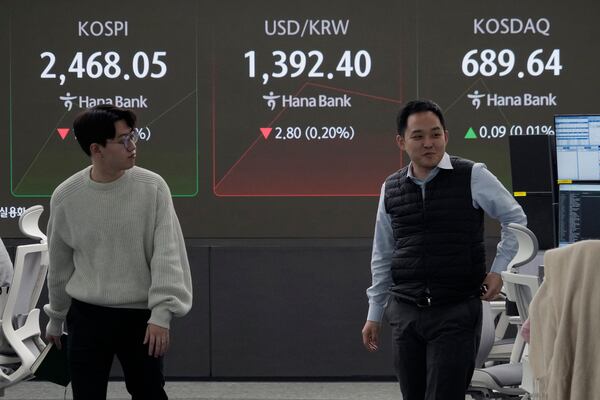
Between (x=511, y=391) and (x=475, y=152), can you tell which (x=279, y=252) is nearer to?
(x=475, y=152)

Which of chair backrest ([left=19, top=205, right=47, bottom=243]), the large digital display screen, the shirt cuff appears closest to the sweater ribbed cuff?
the shirt cuff

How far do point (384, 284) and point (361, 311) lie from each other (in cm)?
271

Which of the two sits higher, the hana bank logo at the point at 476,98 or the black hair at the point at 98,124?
the hana bank logo at the point at 476,98

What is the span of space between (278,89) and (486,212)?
3.04m

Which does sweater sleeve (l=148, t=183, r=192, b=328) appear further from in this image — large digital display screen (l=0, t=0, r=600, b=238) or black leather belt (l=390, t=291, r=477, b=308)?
large digital display screen (l=0, t=0, r=600, b=238)

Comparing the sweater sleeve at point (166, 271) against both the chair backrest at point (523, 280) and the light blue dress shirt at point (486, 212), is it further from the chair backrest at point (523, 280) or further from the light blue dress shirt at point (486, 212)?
the chair backrest at point (523, 280)

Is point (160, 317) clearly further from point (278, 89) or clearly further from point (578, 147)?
point (278, 89)

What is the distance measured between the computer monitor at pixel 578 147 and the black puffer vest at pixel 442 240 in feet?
3.71

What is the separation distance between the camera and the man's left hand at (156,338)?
126 inches

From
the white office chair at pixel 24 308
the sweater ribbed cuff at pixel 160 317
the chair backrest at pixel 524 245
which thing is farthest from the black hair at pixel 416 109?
the white office chair at pixel 24 308

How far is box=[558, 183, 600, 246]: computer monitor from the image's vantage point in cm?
438

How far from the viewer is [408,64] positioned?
628cm

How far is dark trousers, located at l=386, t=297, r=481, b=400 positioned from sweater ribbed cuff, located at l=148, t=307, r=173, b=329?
2.57 feet

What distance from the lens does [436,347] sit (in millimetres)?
3363
